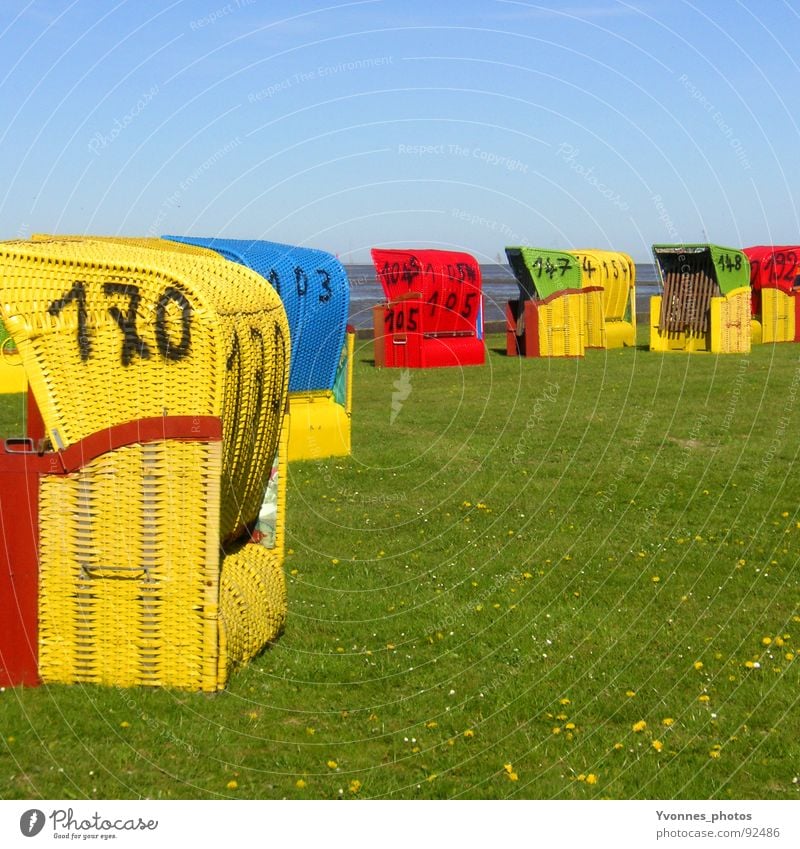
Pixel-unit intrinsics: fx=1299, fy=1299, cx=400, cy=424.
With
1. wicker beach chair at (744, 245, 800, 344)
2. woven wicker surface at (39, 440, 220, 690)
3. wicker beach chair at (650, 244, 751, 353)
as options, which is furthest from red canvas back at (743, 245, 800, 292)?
woven wicker surface at (39, 440, 220, 690)

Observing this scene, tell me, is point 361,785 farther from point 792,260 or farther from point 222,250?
point 792,260

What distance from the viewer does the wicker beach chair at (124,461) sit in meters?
7.02

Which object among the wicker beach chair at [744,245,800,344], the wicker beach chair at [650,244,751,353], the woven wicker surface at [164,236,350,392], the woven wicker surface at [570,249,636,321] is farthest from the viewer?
the wicker beach chair at [744,245,800,344]

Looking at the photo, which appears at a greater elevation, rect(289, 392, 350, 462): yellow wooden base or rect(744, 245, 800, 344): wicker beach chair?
rect(744, 245, 800, 344): wicker beach chair

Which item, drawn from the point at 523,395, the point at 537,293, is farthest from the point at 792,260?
the point at 523,395

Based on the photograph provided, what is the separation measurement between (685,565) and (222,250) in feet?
19.1

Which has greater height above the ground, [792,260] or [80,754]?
[792,260]

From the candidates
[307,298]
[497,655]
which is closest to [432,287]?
[307,298]

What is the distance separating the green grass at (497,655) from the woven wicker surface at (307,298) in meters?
1.20

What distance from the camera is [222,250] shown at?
1341cm

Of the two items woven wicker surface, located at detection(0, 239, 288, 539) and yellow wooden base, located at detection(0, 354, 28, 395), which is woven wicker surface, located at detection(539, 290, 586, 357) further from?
woven wicker surface, located at detection(0, 239, 288, 539)
